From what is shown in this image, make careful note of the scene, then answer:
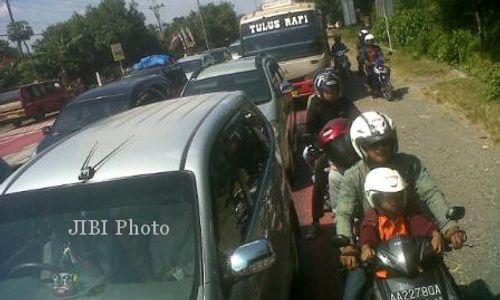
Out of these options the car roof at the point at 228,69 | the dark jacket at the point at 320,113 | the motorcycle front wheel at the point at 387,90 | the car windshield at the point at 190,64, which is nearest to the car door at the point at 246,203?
the dark jacket at the point at 320,113

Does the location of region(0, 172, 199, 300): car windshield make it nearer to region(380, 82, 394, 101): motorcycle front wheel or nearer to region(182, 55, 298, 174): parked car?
region(182, 55, 298, 174): parked car

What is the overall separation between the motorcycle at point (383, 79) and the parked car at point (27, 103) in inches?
891

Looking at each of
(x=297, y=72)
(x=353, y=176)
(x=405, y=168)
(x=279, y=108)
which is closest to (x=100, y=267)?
(x=353, y=176)

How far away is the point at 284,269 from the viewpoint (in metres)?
4.16

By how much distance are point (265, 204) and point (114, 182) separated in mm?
1218

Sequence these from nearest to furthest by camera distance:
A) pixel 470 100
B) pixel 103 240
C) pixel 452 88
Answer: pixel 103 240
pixel 470 100
pixel 452 88

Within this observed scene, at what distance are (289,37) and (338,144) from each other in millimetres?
10599

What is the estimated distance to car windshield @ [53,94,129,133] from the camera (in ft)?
34.8

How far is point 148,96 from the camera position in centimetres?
1173

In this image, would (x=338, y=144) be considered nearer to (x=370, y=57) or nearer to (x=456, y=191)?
(x=456, y=191)

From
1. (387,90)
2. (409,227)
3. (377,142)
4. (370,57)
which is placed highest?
(377,142)

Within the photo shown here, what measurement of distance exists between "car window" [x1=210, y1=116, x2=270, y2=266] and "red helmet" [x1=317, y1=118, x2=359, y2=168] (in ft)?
1.80

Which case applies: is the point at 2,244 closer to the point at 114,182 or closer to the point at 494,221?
the point at 114,182

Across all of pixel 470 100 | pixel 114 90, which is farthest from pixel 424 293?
pixel 114 90
